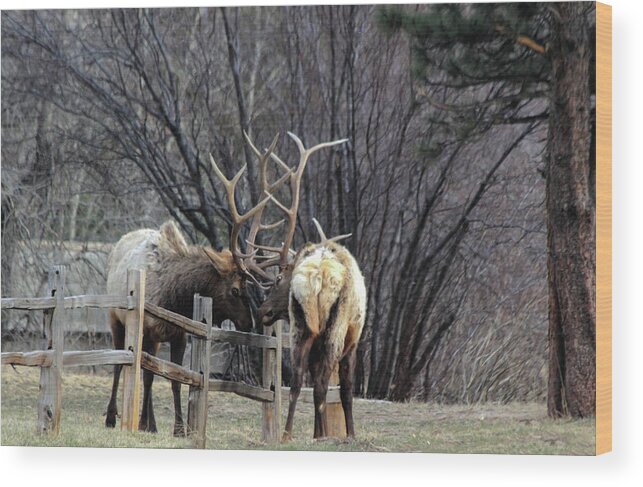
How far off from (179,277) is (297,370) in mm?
1241

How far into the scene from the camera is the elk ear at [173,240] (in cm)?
1055

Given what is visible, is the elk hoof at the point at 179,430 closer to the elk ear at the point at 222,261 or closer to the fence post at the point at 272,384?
the fence post at the point at 272,384

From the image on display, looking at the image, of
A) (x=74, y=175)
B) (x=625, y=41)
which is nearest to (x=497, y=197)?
(x=625, y=41)

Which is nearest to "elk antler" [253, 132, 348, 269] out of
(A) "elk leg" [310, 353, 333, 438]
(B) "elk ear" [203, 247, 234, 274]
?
(B) "elk ear" [203, 247, 234, 274]

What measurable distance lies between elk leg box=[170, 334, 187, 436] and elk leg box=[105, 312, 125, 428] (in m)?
0.42

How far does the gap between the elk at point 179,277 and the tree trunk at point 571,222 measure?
206 cm

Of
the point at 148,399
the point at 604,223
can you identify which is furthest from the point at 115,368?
the point at 604,223

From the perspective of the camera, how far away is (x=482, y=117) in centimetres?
1002

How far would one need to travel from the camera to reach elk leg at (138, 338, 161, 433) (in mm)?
10188

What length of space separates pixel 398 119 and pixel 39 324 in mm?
3260

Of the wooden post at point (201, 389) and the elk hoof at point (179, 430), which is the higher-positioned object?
the wooden post at point (201, 389)

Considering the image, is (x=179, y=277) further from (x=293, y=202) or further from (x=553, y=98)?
(x=553, y=98)

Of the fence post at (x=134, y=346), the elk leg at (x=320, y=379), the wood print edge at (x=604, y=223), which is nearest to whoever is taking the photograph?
the wood print edge at (x=604, y=223)

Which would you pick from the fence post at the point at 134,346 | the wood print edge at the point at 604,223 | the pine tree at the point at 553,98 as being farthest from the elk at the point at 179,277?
the wood print edge at the point at 604,223
